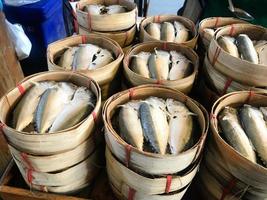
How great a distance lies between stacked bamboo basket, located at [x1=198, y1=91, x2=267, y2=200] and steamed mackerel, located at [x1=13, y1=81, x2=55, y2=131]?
0.96 meters

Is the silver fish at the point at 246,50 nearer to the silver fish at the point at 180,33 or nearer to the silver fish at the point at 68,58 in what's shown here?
the silver fish at the point at 180,33

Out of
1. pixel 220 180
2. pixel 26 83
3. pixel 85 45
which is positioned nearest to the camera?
pixel 220 180

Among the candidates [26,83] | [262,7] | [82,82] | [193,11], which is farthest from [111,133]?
[193,11]

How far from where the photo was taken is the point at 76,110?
1.53 m

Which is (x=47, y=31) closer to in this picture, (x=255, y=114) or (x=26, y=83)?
(x=26, y=83)

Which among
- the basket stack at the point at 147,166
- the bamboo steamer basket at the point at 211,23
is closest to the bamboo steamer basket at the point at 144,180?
the basket stack at the point at 147,166

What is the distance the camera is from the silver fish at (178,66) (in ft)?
5.97

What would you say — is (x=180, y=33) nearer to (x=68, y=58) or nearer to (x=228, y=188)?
(x=68, y=58)

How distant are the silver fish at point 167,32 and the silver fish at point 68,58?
0.69 meters

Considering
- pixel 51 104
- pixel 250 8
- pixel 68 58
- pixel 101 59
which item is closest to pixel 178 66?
pixel 101 59

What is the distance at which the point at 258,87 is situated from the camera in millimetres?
1663

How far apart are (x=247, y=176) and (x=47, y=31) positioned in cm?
320

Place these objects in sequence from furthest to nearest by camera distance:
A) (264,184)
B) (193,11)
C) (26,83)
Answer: (193,11) → (26,83) → (264,184)

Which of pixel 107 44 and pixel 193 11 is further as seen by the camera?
pixel 193 11
